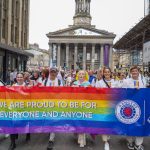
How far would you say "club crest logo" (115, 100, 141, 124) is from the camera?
7175 mm

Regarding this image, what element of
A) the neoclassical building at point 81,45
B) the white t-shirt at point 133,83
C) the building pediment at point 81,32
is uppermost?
the building pediment at point 81,32

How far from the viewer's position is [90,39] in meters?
104

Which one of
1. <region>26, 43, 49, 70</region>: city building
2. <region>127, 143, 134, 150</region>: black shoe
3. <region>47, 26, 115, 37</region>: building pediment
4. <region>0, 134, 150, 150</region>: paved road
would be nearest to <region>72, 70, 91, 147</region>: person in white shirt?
<region>0, 134, 150, 150</region>: paved road

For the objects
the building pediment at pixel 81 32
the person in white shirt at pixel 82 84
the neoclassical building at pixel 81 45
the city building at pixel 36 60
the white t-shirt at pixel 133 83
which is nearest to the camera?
the person in white shirt at pixel 82 84

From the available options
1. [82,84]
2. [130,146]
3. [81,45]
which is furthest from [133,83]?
[81,45]

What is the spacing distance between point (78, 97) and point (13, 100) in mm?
1410

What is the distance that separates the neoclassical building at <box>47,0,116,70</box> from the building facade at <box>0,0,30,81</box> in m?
52.0

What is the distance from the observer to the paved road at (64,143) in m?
7.35

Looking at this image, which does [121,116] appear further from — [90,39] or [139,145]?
[90,39]

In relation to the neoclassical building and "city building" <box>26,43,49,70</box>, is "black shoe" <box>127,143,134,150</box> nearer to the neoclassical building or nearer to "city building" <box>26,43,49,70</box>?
"city building" <box>26,43,49,70</box>

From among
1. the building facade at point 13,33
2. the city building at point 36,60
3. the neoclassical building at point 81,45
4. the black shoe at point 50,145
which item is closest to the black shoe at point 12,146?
the black shoe at point 50,145

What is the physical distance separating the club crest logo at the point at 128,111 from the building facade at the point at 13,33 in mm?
20087

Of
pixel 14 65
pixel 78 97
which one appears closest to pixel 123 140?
pixel 78 97

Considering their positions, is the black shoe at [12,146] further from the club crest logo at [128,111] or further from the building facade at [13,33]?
the building facade at [13,33]
